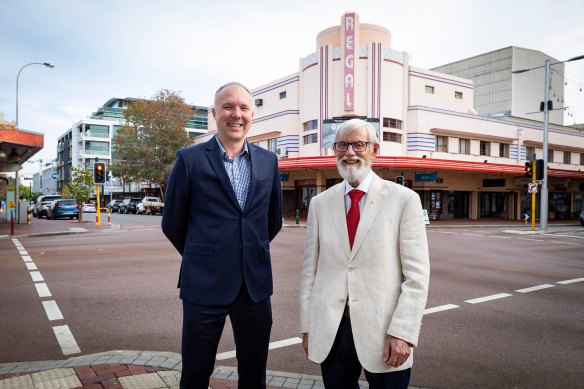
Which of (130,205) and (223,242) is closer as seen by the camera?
(223,242)

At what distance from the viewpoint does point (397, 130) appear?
30203 millimetres

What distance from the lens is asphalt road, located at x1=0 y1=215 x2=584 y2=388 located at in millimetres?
4051

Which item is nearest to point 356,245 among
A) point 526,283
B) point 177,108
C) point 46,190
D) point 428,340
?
point 428,340

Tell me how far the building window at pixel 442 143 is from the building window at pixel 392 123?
346 cm

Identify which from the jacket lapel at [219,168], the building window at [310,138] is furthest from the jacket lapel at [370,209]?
the building window at [310,138]

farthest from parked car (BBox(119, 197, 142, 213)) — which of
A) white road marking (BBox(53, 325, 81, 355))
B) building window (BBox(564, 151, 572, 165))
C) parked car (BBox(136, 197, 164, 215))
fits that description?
building window (BBox(564, 151, 572, 165))

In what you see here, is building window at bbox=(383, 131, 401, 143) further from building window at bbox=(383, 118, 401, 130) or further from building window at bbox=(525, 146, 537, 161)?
building window at bbox=(525, 146, 537, 161)

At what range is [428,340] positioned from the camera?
15.5ft

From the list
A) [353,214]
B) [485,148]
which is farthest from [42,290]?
[485,148]

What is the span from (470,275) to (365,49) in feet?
77.8

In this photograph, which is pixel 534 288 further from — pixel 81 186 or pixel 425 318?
pixel 81 186

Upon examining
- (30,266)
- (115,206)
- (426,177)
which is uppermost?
(426,177)

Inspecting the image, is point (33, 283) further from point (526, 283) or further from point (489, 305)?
point (526, 283)

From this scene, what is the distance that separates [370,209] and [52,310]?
5.43 m
